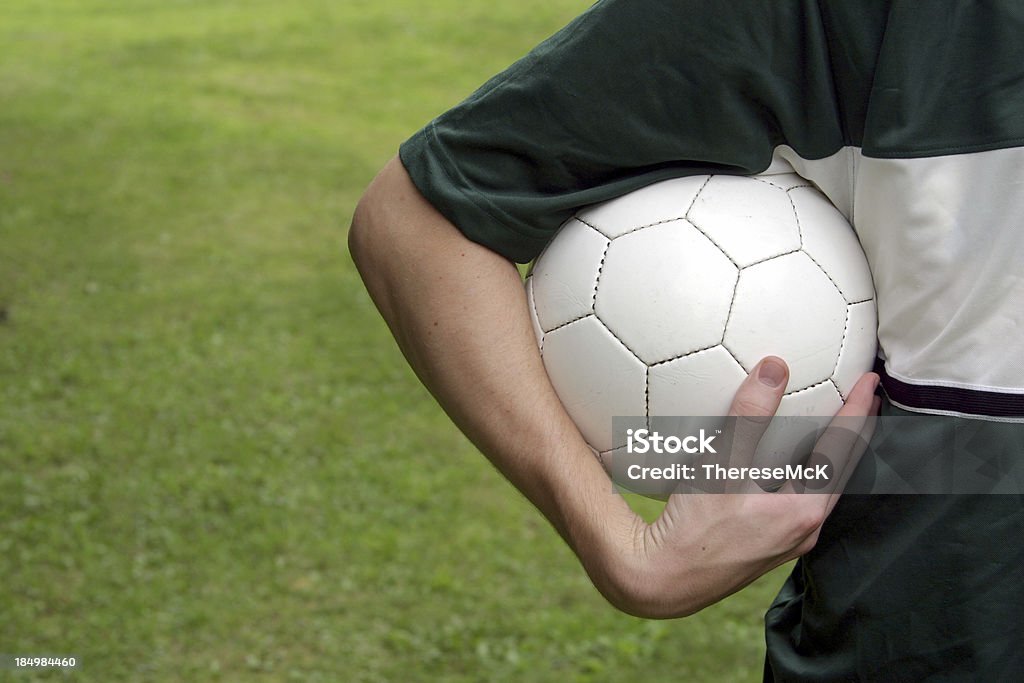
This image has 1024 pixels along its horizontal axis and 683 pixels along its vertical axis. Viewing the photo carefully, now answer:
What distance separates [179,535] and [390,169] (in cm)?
315

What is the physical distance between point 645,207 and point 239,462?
11.9ft

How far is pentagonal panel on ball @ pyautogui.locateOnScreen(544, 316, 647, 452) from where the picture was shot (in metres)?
1.42

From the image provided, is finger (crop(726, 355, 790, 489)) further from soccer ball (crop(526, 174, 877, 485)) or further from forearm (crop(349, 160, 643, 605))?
forearm (crop(349, 160, 643, 605))

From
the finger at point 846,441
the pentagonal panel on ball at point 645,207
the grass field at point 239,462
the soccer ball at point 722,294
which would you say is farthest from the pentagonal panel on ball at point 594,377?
the grass field at point 239,462

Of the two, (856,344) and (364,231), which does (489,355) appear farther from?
(856,344)

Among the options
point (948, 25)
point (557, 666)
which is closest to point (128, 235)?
point (557, 666)

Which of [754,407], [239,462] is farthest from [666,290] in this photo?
[239,462]

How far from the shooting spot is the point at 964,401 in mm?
1270

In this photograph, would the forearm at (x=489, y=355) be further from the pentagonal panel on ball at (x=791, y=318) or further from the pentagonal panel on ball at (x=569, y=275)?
the pentagonal panel on ball at (x=791, y=318)

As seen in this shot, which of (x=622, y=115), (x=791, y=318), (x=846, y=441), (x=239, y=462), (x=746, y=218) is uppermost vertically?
(x=622, y=115)

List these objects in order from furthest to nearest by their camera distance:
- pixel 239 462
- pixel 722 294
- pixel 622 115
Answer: pixel 239 462, pixel 722 294, pixel 622 115

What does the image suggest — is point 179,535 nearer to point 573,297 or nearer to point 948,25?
point 573,297

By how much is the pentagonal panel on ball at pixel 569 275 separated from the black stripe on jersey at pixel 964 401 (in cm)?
39

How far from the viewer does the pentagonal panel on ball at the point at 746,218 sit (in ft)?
4.52
